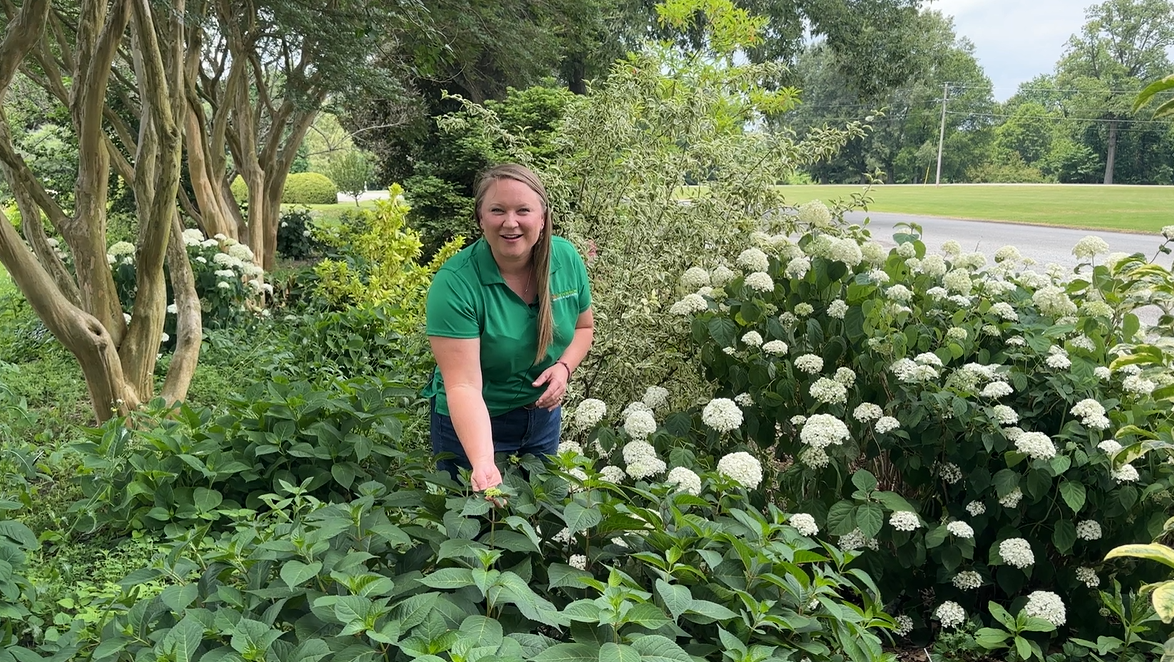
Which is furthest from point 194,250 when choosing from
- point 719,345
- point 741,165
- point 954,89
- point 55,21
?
point 954,89

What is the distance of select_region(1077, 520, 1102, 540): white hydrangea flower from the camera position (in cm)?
239

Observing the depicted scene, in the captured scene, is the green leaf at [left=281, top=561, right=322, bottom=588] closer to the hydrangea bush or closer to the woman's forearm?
the woman's forearm

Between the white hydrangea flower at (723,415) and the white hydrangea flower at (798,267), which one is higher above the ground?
the white hydrangea flower at (798,267)

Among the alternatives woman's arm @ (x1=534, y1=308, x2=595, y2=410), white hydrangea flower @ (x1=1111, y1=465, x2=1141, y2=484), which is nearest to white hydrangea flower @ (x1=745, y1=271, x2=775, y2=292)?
woman's arm @ (x1=534, y1=308, x2=595, y2=410)

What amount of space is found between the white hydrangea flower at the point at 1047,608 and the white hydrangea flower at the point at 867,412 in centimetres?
73

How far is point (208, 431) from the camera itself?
8.86 feet

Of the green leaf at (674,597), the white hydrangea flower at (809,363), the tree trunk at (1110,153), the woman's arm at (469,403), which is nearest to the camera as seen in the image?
the green leaf at (674,597)

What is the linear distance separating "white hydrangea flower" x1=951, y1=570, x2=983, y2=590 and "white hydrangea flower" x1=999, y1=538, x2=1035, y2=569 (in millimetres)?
156

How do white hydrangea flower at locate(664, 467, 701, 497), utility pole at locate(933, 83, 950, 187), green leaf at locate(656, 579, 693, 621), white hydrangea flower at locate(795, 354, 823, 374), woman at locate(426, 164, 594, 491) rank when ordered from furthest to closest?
utility pole at locate(933, 83, 950, 187) → white hydrangea flower at locate(795, 354, 823, 374) → woman at locate(426, 164, 594, 491) → white hydrangea flower at locate(664, 467, 701, 497) → green leaf at locate(656, 579, 693, 621)

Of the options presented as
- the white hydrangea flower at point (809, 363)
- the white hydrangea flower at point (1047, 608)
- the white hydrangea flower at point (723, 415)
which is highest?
the white hydrangea flower at point (809, 363)

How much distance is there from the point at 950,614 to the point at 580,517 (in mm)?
1662

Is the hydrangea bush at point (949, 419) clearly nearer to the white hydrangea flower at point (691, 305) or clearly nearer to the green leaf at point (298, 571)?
the white hydrangea flower at point (691, 305)

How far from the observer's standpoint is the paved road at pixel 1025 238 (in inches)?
468

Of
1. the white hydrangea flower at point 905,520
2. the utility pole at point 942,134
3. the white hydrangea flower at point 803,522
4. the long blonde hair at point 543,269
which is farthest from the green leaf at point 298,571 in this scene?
the utility pole at point 942,134
